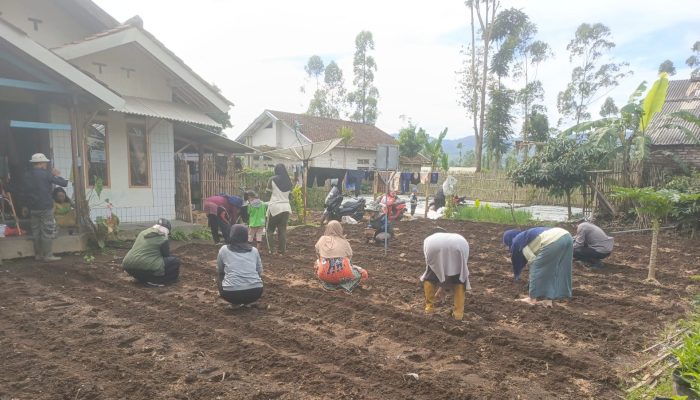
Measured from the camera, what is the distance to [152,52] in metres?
10.1

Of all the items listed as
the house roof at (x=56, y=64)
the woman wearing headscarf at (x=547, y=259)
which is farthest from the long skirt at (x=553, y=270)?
the house roof at (x=56, y=64)

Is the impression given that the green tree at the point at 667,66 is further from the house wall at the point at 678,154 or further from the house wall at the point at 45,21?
the house wall at the point at 45,21

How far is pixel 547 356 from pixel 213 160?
11073 mm

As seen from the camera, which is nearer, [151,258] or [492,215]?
[151,258]

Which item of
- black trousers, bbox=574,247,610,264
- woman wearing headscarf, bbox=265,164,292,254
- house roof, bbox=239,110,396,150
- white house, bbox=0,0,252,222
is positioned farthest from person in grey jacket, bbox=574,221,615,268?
house roof, bbox=239,110,396,150

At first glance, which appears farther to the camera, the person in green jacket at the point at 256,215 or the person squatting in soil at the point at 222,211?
the person in green jacket at the point at 256,215

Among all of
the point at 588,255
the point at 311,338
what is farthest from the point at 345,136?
the point at 311,338

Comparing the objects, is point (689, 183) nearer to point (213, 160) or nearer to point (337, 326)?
point (337, 326)

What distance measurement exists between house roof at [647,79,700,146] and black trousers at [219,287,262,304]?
1563 centimetres

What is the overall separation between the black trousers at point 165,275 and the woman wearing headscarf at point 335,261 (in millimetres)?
2104

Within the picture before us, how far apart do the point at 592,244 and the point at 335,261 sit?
4740mm

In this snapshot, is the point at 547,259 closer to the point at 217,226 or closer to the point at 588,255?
the point at 588,255

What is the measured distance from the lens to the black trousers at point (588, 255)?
7.98 m

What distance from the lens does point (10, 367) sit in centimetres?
375
